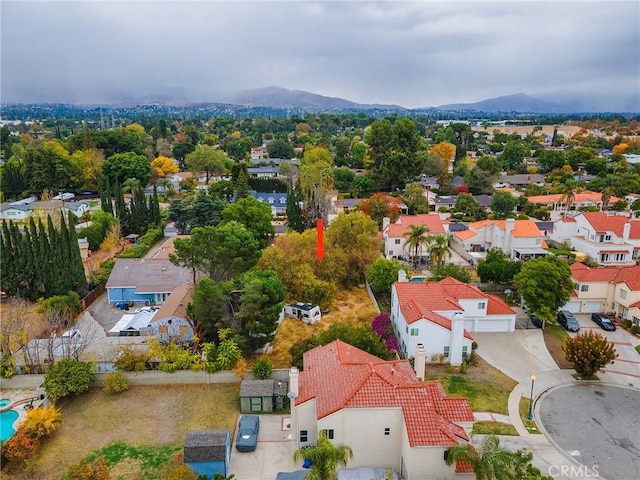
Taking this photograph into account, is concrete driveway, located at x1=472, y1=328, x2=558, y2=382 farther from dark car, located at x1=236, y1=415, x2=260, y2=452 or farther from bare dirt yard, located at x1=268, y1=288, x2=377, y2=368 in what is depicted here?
dark car, located at x1=236, y1=415, x2=260, y2=452

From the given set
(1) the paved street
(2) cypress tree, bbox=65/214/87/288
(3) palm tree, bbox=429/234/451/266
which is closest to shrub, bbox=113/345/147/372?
(2) cypress tree, bbox=65/214/87/288

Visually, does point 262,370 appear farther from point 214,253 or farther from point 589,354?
point 589,354

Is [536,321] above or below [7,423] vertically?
above

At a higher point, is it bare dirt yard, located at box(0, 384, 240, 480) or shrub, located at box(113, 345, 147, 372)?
shrub, located at box(113, 345, 147, 372)

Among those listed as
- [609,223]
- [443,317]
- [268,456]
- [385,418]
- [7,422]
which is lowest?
[7,422]

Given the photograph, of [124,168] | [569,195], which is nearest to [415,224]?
[569,195]

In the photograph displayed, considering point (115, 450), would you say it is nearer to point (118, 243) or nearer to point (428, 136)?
point (118, 243)
